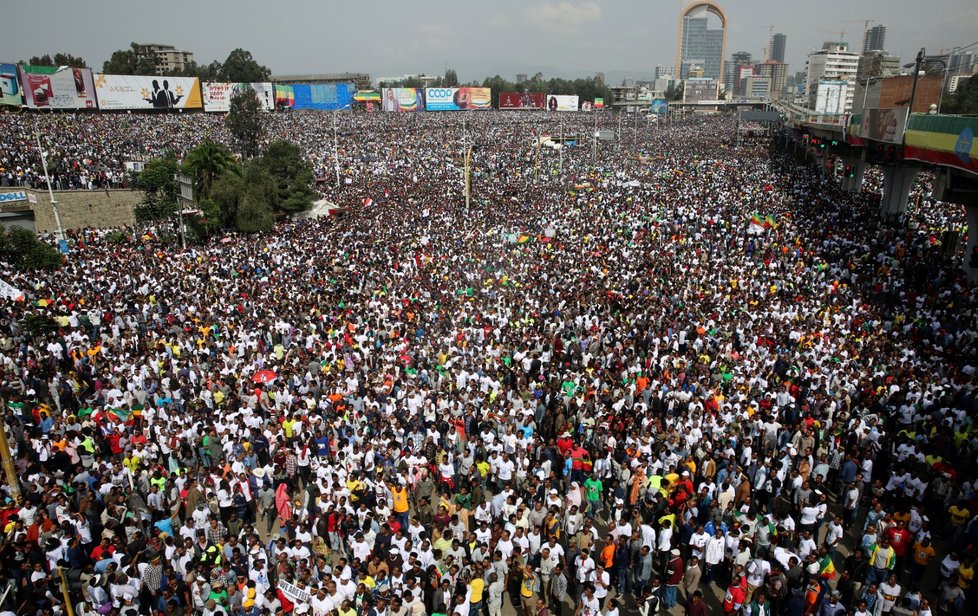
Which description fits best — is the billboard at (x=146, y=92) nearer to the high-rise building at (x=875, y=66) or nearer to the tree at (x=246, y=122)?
the tree at (x=246, y=122)

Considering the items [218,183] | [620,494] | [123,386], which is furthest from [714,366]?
[218,183]

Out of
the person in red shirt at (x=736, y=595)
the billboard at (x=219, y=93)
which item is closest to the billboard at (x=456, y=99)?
the billboard at (x=219, y=93)

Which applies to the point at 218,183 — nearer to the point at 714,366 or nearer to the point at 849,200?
the point at 714,366

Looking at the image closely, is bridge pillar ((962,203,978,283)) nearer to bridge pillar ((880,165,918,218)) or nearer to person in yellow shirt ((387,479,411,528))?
bridge pillar ((880,165,918,218))

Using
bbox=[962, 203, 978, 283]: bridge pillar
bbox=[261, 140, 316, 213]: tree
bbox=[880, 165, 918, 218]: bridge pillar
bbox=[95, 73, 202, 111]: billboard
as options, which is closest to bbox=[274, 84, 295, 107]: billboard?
bbox=[95, 73, 202, 111]: billboard

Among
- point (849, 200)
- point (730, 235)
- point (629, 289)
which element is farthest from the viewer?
point (849, 200)
